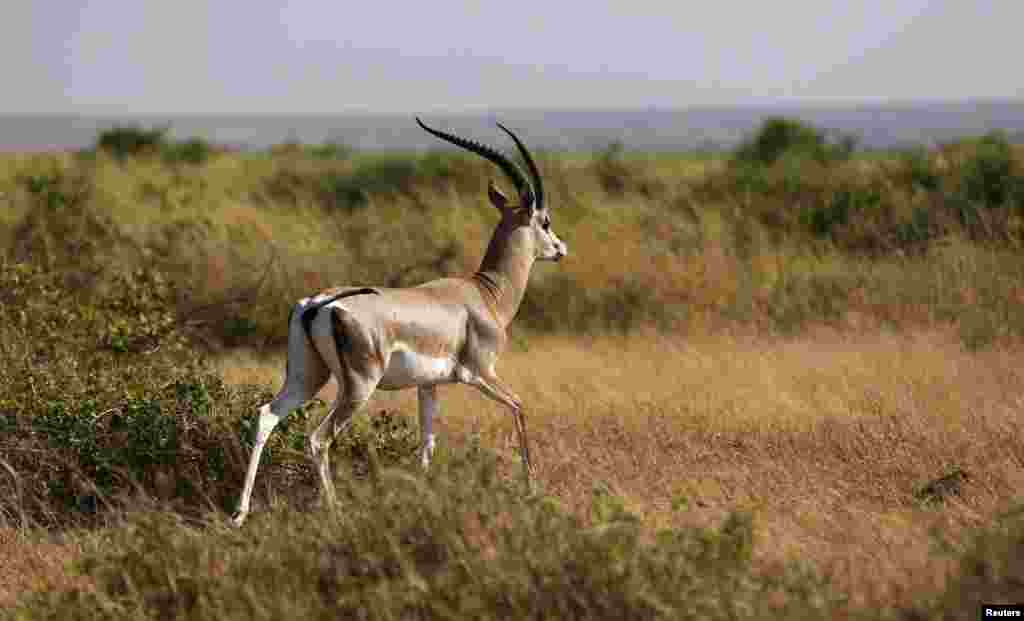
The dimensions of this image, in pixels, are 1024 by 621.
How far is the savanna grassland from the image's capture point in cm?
577

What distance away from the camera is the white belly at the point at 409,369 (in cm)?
773

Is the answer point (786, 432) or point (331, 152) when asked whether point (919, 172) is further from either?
point (331, 152)

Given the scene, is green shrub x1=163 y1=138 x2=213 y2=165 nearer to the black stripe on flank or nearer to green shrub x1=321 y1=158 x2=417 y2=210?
green shrub x1=321 y1=158 x2=417 y2=210

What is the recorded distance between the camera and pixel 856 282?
1513cm

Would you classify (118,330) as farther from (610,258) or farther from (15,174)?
(15,174)

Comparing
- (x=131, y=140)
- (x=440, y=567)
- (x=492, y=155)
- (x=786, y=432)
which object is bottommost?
(x=131, y=140)

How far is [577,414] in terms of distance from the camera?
1056cm

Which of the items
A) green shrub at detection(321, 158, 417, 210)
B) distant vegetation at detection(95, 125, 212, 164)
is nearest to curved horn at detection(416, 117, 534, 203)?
green shrub at detection(321, 158, 417, 210)

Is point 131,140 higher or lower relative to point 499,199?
lower

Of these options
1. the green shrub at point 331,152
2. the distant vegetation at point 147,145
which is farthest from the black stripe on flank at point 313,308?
the green shrub at point 331,152

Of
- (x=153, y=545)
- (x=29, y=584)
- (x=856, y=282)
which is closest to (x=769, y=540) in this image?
(x=153, y=545)

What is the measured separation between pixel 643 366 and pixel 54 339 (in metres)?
4.75

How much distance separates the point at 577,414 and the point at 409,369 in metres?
2.98

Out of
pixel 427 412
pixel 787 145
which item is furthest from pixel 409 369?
pixel 787 145
